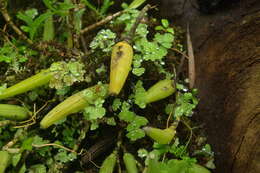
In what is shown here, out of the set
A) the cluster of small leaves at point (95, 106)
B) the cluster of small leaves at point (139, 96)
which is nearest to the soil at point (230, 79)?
the cluster of small leaves at point (139, 96)

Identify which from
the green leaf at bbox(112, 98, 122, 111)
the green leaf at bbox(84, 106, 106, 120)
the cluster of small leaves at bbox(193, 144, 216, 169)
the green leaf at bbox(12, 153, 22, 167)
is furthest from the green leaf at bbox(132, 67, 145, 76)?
the green leaf at bbox(12, 153, 22, 167)

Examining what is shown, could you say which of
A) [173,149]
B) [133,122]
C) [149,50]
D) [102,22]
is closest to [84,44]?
[102,22]

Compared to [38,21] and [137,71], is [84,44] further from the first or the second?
[137,71]

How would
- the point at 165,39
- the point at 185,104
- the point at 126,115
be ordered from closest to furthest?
1. the point at 126,115
2. the point at 185,104
3. the point at 165,39

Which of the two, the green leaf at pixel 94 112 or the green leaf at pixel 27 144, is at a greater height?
the green leaf at pixel 94 112

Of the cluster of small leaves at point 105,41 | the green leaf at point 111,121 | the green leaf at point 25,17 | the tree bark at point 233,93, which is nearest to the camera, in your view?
the tree bark at point 233,93

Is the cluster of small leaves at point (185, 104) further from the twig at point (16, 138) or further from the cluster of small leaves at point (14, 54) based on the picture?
the cluster of small leaves at point (14, 54)

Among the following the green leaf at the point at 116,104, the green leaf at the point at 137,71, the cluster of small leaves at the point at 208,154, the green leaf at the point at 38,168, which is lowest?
the cluster of small leaves at the point at 208,154

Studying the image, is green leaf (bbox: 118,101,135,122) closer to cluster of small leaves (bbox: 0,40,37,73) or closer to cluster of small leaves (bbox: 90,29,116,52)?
cluster of small leaves (bbox: 90,29,116,52)
